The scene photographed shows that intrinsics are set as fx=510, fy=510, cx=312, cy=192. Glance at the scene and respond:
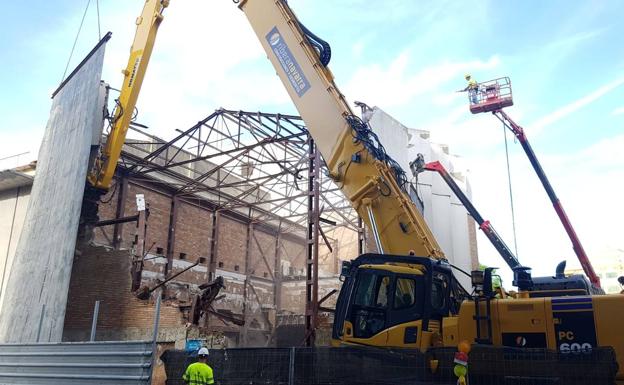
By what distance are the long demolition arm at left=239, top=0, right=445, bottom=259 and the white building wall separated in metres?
5.65

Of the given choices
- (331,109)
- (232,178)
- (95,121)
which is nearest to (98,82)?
(95,121)

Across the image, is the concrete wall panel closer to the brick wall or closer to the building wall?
the brick wall

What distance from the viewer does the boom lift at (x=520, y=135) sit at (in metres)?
14.3

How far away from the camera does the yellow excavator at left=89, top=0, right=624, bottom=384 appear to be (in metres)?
5.85

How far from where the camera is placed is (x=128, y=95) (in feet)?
46.7

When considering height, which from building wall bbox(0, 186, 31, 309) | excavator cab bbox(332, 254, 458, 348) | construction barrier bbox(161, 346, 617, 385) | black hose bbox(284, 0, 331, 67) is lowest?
construction barrier bbox(161, 346, 617, 385)

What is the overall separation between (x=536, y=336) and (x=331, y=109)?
5711mm

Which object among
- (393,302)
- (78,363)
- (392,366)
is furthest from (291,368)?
(78,363)

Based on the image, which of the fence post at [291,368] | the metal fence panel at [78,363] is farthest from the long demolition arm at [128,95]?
the fence post at [291,368]

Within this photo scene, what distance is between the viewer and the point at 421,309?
7.07 metres

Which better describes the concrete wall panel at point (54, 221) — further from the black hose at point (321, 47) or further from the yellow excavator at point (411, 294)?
the black hose at point (321, 47)

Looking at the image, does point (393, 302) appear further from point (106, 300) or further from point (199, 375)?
point (106, 300)

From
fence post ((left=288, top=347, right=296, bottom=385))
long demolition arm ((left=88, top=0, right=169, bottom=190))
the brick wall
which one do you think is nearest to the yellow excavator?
fence post ((left=288, top=347, right=296, bottom=385))

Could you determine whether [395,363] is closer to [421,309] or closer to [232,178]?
[421,309]
